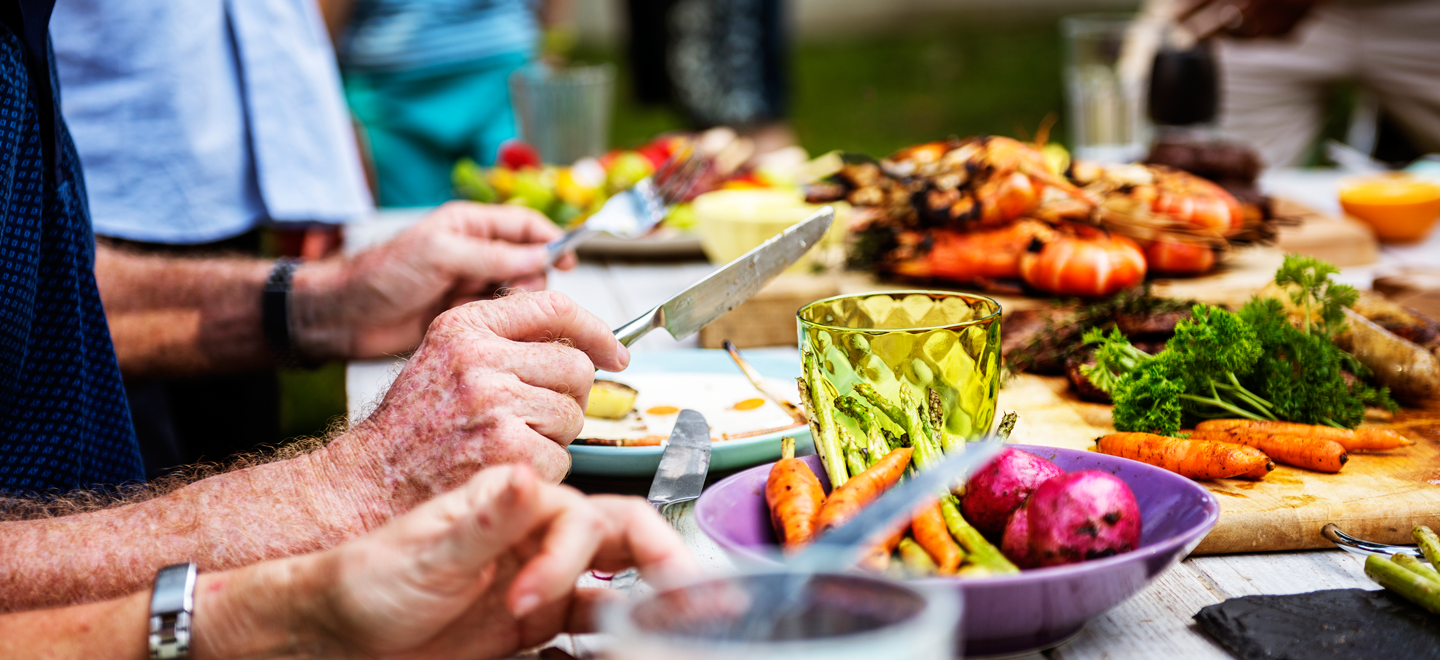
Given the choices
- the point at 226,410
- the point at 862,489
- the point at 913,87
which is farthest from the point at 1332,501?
the point at 913,87

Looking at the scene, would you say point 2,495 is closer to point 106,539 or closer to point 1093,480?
point 106,539

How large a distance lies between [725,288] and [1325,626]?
69 centimetres

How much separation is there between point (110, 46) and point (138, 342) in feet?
2.09

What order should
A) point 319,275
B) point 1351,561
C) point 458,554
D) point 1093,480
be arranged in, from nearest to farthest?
point 458,554 < point 1093,480 < point 1351,561 < point 319,275

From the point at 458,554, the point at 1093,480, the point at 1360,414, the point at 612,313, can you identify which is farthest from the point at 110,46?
the point at 1360,414

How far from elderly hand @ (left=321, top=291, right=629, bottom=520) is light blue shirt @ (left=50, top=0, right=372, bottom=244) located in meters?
1.47

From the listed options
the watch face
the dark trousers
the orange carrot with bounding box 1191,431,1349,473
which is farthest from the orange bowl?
the dark trousers

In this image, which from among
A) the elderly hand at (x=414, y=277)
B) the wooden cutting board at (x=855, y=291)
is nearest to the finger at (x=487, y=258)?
the elderly hand at (x=414, y=277)

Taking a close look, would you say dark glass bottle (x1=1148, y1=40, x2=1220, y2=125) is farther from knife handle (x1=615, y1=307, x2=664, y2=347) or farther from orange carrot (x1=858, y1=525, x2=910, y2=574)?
orange carrot (x1=858, y1=525, x2=910, y2=574)

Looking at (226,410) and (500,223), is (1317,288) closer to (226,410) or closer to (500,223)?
(500,223)

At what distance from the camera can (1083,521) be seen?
787 millimetres

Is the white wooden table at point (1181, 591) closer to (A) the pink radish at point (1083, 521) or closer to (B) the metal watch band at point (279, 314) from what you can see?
(A) the pink radish at point (1083, 521)

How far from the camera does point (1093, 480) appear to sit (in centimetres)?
81

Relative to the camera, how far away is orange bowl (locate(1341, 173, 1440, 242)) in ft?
7.84
